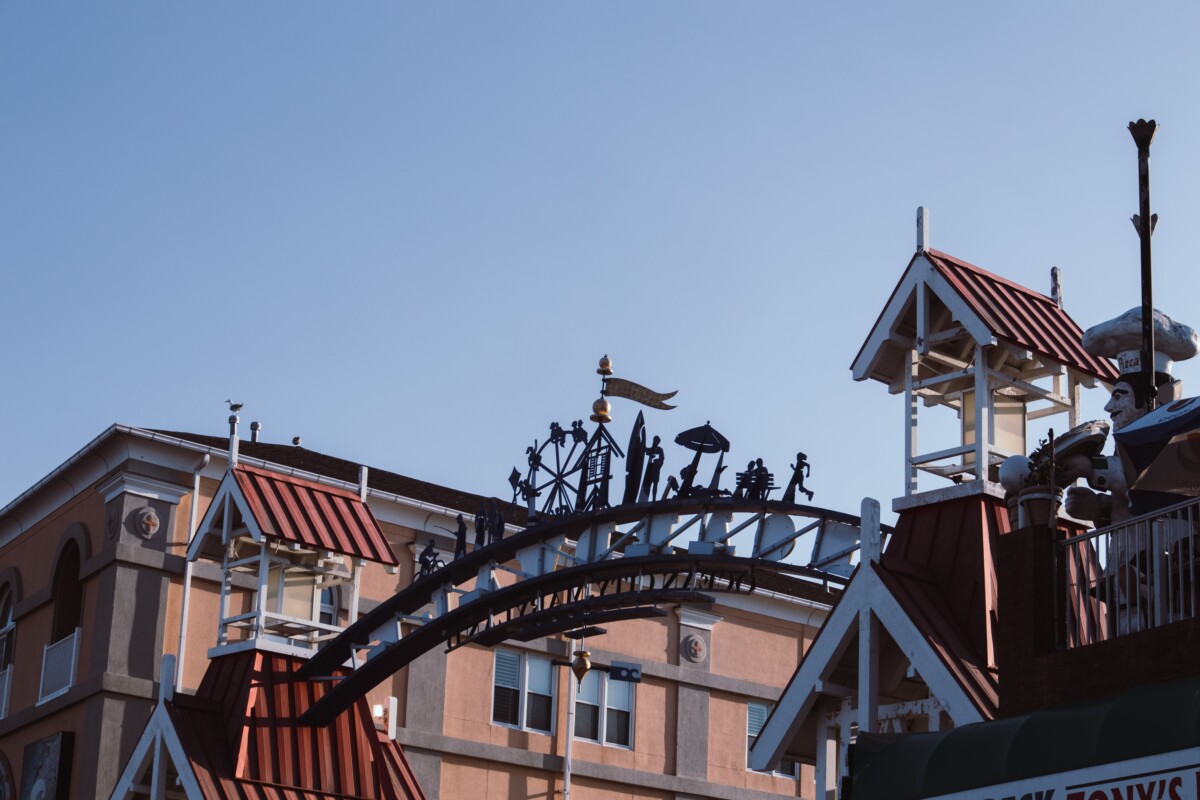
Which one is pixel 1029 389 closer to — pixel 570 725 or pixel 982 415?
pixel 982 415

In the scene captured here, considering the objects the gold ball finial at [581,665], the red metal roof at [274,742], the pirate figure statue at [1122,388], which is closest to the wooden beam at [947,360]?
the pirate figure statue at [1122,388]

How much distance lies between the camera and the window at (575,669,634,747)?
38.9m

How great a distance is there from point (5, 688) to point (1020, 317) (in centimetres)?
2385

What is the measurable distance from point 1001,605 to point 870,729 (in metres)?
2.17

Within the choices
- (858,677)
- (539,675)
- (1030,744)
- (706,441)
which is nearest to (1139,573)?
(1030,744)

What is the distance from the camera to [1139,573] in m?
15.4

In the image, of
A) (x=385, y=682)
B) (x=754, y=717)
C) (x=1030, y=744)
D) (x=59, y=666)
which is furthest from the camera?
(x=754, y=717)

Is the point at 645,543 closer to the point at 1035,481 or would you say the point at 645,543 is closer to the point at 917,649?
the point at 917,649

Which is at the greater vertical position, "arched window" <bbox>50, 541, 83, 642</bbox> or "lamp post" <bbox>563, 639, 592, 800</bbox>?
"arched window" <bbox>50, 541, 83, 642</bbox>

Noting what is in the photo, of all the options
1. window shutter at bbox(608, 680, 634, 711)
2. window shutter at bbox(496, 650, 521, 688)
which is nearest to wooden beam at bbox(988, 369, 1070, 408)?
window shutter at bbox(496, 650, 521, 688)

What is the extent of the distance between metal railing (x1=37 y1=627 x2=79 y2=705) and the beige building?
0.15ft

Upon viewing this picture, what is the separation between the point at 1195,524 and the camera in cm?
1557

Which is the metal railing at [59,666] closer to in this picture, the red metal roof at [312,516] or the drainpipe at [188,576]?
the drainpipe at [188,576]

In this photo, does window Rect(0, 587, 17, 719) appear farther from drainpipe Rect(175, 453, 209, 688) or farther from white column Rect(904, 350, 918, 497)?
white column Rect(904, 350, 918, 497)
